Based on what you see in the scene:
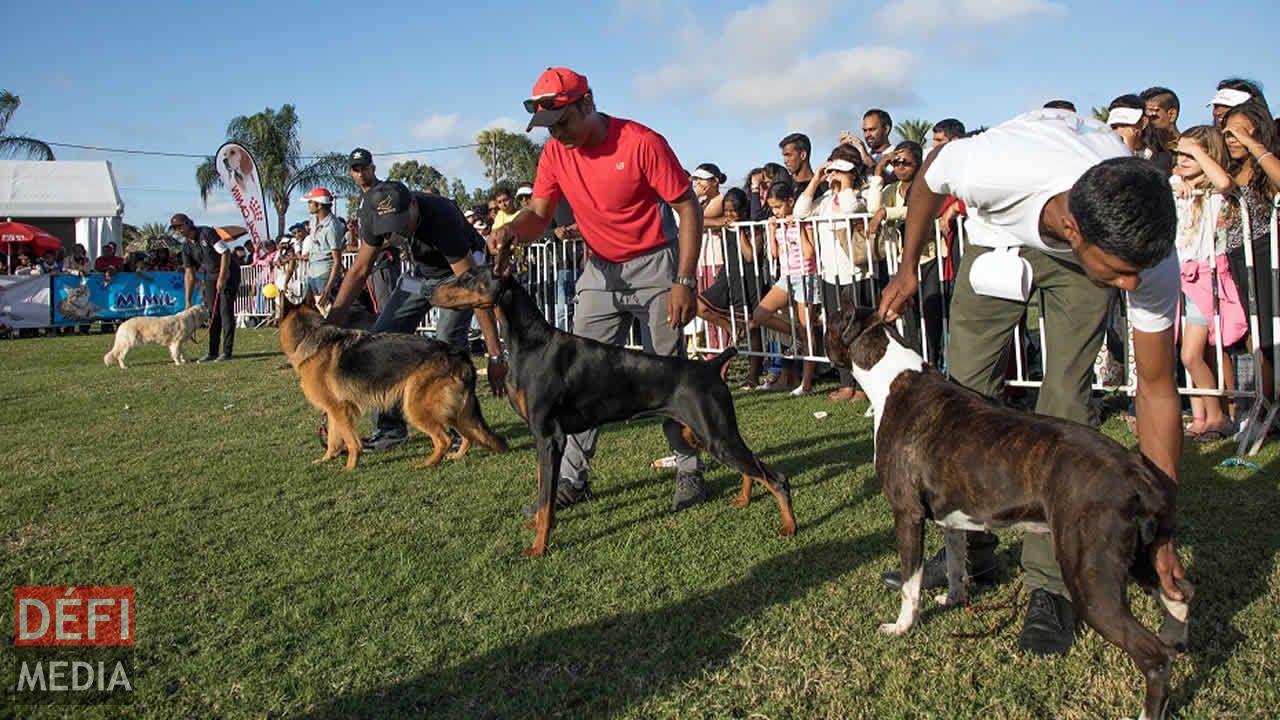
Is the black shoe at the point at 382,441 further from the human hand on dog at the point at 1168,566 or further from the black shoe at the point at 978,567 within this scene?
the human hand on dog at the point at 1168,566

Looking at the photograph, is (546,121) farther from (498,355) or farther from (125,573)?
(125,573)

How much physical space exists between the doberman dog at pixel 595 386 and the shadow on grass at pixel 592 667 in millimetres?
1047

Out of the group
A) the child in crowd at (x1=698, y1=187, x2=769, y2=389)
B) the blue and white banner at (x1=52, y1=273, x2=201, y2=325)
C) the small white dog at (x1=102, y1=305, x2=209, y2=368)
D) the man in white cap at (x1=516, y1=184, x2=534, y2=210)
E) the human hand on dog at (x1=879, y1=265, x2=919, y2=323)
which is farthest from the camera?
the blue and white banner at (x1=52, y1=273, x2=201, y2=325)

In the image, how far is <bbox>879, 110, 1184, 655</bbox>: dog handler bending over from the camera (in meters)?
2.51

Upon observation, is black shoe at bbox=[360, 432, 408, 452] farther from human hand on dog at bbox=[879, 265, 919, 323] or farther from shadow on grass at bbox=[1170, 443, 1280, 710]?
shadow on grass at bbox=[1170, 443, 1280, 710]

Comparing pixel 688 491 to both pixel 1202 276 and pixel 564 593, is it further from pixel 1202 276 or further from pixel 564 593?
pixel 1202 276

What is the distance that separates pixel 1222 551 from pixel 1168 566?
1.66m

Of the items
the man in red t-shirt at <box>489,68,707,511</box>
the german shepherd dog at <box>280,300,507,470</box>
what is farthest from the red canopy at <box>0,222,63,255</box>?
the man in red t-shirt at <box>489,68,707,511</box>

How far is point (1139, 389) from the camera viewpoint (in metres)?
3.07

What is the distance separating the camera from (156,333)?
45.3 ft

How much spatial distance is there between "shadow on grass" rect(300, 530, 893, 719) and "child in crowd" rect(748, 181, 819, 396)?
15.9 ft

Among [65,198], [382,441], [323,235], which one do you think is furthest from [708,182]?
[65,198]

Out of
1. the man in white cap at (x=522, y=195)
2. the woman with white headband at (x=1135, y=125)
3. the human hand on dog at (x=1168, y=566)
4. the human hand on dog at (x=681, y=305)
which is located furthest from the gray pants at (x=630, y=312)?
the man in white cap at (x=522, y=195)

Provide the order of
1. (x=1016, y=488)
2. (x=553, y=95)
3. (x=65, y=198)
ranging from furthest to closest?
1. (x=65, y=198)
2. (x=553, y=95)
3. (x=1016, y=488)
